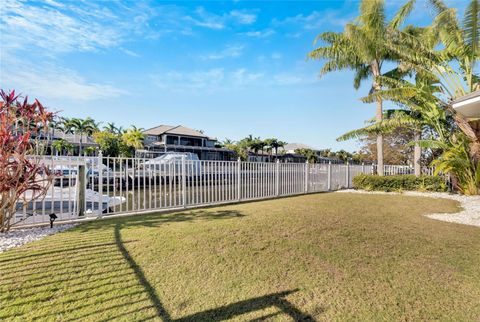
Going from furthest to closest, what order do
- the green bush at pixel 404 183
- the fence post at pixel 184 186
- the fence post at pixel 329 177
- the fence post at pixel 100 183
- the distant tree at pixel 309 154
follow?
the distant tree at pixel 309 154 → the fence post at pixel 329 177 → the green bush at pixel 404 183 → the fence post at pixel 184 186 → the fence post at pixel 100 183

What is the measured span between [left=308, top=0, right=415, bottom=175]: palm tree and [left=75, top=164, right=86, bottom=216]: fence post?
45.1 ft

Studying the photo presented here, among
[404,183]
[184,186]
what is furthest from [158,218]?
[404,183]

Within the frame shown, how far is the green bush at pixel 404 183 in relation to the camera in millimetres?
13258

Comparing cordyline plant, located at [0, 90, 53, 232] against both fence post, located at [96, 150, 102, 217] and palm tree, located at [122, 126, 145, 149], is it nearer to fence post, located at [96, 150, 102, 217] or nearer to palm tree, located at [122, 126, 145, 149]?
fence post, located at [96, 150, 102, 217]

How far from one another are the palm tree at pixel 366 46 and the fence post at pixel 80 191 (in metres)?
13.7

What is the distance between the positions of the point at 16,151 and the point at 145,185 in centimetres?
308

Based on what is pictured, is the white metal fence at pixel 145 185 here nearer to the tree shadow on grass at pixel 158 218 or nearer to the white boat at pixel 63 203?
the white boat at pixel 63 203

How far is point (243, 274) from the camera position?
3266 millimetres

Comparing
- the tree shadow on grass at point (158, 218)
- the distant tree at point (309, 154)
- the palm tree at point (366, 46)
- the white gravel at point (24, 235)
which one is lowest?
the tree shadow on grass at point (158, 218)

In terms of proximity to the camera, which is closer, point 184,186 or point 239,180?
point 184,186

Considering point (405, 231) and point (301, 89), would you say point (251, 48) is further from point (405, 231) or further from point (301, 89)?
point (405, 231)

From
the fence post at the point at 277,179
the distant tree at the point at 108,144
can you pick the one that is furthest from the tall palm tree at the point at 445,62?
the distant tree at the point at 108,144

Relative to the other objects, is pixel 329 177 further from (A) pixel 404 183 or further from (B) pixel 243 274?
(B) pixel 243 274

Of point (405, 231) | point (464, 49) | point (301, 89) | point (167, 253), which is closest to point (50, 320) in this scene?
point (167, 253)
